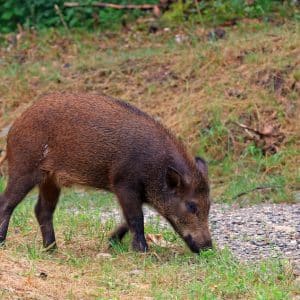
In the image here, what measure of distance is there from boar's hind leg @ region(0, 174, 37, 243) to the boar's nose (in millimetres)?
1346

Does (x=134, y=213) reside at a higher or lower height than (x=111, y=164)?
lower

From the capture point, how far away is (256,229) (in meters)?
9.80

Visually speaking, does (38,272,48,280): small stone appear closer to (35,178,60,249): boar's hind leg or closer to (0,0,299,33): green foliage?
(35,178,60,249): boar's hind leg

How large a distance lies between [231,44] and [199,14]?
1637 millimetres

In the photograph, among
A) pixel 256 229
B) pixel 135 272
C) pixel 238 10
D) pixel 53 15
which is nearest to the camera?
pixel 135 272

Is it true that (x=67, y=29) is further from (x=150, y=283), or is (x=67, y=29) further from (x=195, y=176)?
(x=150, y=283)

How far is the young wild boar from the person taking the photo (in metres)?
8.83

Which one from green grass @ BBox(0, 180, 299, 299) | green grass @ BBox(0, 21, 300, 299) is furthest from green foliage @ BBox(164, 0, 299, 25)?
green grass @ BBox(0, 180, 299, 299)

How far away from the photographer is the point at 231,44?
15406 mm

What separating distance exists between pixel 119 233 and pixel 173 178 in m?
0.72

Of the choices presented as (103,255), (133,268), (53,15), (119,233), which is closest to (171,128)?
(53,15)

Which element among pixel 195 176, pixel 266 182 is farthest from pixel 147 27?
pixel 195 176

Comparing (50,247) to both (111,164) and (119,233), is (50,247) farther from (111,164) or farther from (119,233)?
(111,164)

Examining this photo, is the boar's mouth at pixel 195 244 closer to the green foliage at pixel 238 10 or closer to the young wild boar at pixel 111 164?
the young wild boar at pixel 111 164
